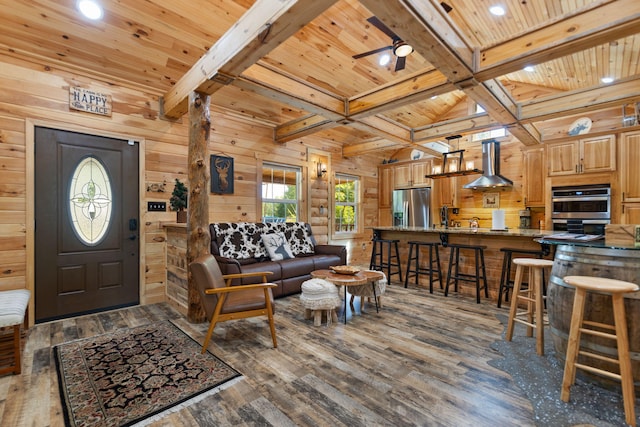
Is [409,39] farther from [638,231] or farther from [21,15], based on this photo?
[21,15]

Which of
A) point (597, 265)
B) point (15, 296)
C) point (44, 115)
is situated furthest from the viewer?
point (44, 115)

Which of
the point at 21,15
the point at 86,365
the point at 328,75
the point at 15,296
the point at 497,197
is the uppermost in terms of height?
the point at 328,75

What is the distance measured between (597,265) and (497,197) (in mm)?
4744

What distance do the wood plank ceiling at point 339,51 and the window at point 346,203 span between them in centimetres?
213

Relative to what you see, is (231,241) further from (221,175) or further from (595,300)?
(595,300)

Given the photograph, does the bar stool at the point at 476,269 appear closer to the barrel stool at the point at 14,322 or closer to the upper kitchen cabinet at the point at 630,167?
the upper kitchen cabinet at the point at 630,167

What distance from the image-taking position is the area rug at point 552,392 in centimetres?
167

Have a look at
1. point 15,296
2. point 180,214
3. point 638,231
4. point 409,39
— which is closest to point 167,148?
point 180,214

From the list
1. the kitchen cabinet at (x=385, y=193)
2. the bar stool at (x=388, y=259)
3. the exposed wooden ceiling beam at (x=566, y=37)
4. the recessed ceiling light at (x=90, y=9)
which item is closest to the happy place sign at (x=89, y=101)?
the recessed ceiling light at (x=90, y=9)

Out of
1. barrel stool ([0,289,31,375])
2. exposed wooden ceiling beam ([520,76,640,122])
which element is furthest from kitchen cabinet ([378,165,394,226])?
barrel stool ([0,289,31,375])

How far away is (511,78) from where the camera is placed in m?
5.82

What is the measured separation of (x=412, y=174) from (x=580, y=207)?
318 centimetres

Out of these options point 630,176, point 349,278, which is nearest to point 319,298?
point 349,278

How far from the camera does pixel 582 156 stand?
16.1 ft
